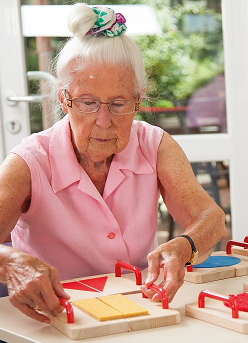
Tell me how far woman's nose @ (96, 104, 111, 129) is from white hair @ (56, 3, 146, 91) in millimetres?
130

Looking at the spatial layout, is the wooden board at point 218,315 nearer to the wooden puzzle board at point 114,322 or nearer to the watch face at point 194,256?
the wooden puzzle board at point 114,322

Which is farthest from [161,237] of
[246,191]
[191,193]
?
[191,193]

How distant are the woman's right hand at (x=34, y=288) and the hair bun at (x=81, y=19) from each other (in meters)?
0.74

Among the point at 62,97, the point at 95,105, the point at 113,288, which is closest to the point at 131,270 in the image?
the point at 113,288

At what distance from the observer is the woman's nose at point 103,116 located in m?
1.76

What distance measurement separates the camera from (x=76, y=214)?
186 centimetres

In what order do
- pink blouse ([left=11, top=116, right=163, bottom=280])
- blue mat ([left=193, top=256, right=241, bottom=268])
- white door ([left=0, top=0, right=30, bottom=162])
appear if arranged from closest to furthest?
blue mat ([left=193, top=256, right=241, bottom=268]) → pink blouse ([left=11, top=116, right=163, bottom=280]) → white door ([left=0, top=0, right=30, bottom=162])

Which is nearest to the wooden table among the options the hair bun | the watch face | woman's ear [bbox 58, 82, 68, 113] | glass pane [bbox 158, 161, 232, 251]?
the watch face

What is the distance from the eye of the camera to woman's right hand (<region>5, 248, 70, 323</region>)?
1304 millimetres

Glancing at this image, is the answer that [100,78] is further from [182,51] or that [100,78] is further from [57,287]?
[182,51]

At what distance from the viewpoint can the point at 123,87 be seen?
Answer: 1.78 meters

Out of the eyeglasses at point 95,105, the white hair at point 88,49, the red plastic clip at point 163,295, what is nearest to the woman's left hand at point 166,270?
the red plastic clip at point 163,295

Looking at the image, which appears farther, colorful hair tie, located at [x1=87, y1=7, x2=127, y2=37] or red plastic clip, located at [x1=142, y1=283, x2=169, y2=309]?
colorful hair tie, located at [x1=87, y1=7, x2=127, y2=37]

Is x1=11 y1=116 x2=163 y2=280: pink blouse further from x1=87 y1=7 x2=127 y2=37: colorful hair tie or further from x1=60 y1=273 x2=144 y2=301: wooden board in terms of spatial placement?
x1=87 y1=7 x2=127 y2=37: colorful hair tie
